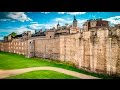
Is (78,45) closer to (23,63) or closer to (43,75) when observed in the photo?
(43,75)

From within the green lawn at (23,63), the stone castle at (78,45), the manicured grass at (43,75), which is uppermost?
the stone castle at (78,45)

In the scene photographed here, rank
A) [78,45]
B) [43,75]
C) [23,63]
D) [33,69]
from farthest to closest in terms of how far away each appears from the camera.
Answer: [78,45]
[23,63]
[33,69]
[43,75]

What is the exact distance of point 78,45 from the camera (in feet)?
31.6

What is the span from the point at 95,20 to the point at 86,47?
1.59 meters

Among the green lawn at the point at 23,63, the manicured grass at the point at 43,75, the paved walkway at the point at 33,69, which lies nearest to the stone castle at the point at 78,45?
the green lawn at the point at 23,63

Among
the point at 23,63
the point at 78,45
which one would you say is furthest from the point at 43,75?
the point at 78,45

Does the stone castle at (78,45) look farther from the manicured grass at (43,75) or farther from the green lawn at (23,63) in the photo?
the manicured grass at (43,75)

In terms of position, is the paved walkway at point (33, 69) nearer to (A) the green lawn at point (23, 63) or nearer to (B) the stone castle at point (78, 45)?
(A) the green lawn at point (23, 63)

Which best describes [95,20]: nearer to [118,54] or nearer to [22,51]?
[118,54]

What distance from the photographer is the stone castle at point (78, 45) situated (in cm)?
884

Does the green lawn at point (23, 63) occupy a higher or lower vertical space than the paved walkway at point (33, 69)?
higher

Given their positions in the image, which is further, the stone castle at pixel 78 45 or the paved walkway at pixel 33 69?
the stone castle at pixel 78 45

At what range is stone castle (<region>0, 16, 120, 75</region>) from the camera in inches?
348

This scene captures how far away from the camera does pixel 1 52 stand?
9023 millimetres
